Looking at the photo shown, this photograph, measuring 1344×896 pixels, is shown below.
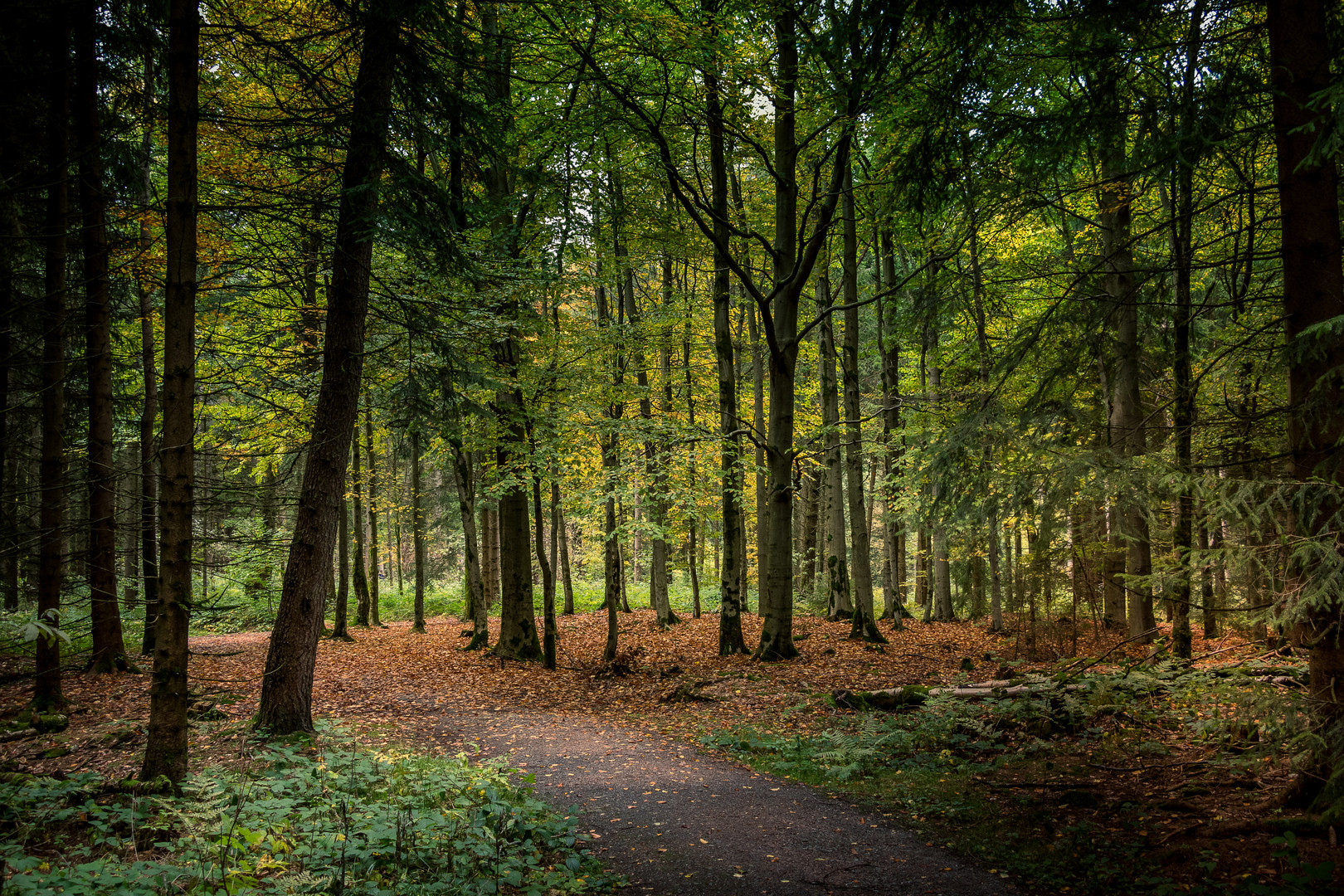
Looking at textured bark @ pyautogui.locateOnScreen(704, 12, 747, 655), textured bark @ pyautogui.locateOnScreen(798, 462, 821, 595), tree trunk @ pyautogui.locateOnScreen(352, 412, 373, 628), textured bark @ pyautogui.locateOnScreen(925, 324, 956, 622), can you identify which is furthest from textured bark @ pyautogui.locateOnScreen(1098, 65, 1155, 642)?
tree trunk @ pyautogui.locateOnScreen(352, 412, 373, 628)

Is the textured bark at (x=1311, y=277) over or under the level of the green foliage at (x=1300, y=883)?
over

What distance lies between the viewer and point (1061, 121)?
5609mm

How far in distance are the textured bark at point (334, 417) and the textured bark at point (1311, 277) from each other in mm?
7760

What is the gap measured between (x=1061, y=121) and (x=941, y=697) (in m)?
6.60

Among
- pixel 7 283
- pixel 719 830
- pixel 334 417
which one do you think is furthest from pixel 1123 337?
pixel 7 283

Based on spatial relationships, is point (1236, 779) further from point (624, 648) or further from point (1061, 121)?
point (624, 648)

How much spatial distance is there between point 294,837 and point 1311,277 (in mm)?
7902

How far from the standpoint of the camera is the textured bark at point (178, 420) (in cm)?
501

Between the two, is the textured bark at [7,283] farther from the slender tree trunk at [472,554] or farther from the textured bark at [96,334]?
the slender tree trunk at [472,554]

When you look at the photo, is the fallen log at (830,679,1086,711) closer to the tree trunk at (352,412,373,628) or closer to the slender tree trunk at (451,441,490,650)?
the slender tree trunk at (451,441,490,650)

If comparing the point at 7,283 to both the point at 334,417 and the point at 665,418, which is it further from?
the point at 665,418

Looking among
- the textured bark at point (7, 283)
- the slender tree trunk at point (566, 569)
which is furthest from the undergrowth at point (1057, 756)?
the slender tree trunk at point (566, 569)

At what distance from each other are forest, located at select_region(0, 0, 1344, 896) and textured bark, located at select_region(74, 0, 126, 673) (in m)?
0.09

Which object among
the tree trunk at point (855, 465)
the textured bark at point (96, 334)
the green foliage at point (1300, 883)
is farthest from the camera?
the tree trunk at point (855, 465)
